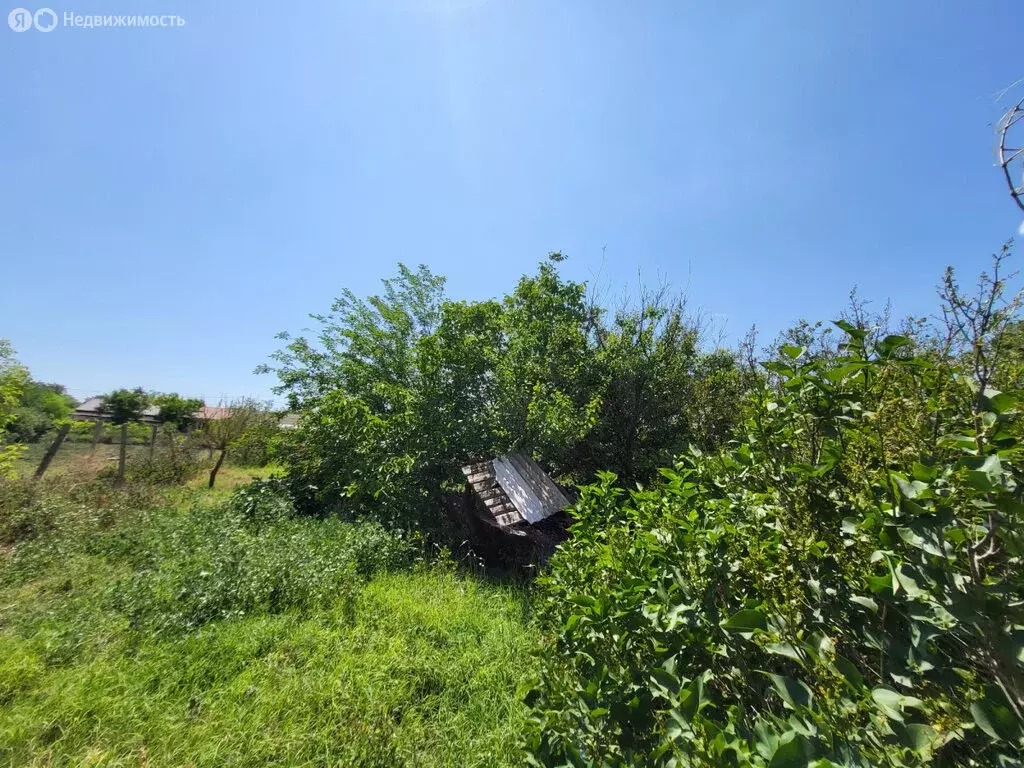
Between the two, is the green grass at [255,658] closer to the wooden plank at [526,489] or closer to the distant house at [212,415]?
the wooden plank at [526,489]

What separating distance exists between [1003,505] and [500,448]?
6.70 m

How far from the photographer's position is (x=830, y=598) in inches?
45.0

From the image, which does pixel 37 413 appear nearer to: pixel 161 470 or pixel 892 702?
pixel 161 470

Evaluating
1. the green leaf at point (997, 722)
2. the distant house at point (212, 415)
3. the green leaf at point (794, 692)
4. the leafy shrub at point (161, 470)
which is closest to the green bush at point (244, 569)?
the green leaf at point (794, 692)

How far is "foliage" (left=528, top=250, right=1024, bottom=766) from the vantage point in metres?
0.75

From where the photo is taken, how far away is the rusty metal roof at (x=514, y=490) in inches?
216

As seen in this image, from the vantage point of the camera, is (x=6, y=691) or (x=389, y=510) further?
(x=389, y=510)

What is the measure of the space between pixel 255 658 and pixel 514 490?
11.2 ft

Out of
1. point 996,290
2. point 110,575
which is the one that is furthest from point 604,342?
point 110,575

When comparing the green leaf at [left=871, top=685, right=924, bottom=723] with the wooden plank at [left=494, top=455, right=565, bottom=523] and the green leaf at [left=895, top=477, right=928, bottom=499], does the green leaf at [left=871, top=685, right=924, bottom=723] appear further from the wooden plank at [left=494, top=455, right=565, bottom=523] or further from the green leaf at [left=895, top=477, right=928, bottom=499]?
the wooden plank at [left=494, top=455, right=565, bottom=523]

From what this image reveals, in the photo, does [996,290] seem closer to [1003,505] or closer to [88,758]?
[1003,505]

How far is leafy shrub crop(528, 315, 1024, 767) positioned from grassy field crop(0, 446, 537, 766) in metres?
1.51

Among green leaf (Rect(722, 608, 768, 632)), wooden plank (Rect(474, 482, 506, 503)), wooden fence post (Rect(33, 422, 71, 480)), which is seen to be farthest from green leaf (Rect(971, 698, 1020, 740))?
wooden fence post (Rect(33, 422, 71, 480))

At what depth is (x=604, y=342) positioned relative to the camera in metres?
8.30
